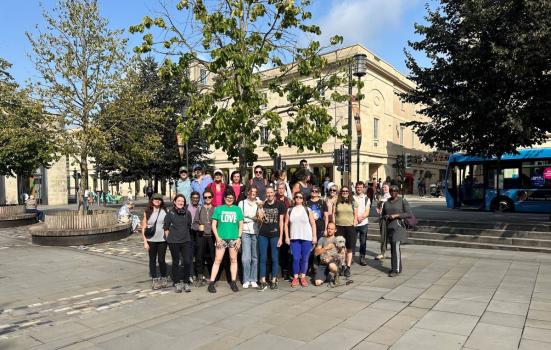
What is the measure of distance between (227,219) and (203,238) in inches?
32.9

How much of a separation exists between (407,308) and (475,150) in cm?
854

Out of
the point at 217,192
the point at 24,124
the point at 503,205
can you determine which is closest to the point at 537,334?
the point at 217,192

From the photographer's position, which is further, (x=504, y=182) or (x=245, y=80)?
(x=504, y=182)

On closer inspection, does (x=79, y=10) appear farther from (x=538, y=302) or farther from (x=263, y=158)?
(x=263, y=158)

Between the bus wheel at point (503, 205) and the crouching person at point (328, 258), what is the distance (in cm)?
1469

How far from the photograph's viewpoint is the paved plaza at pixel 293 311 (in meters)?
4.42

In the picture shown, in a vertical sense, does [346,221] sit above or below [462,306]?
above

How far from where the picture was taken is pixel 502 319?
4988mm

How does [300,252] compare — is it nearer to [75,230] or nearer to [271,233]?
[271,233]

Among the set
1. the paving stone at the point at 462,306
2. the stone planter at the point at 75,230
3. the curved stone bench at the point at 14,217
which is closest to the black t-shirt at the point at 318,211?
the paving stone at the point at 462,306

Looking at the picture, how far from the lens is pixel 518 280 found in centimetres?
705

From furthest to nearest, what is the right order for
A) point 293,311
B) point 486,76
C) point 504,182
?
1. point 504,182
2. point 486,76
3. point 293,311

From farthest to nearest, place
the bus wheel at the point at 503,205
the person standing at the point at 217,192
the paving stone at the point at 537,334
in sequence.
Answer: the bus wheel at the point at 503,205, the person standing at the point at 217,192, the paving stone at the point at 537,334

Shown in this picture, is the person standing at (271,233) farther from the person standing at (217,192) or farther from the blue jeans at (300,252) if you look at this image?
the person standing at (217,192)
